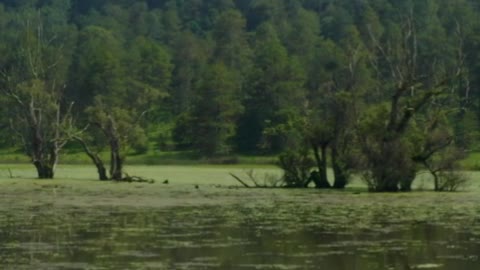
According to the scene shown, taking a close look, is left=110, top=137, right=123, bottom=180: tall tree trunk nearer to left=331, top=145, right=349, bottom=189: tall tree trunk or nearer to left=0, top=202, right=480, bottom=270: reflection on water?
left=331, top=145, right=349, bottom=189: tall tree trunk

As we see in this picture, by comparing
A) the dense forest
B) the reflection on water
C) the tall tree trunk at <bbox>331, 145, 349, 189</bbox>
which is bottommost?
the reflection on water

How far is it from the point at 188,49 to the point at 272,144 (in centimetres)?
4143

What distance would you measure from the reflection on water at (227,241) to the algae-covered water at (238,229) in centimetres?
3

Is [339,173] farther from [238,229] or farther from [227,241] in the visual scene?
[227,241]

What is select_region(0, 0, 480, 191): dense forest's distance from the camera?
51312 millimetres

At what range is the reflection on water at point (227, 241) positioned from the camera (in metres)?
25.2

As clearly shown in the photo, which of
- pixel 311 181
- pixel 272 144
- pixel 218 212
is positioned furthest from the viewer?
pixel 272 144

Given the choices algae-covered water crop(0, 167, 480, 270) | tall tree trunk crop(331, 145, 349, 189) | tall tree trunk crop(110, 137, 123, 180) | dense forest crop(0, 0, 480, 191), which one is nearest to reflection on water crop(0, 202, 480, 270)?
algae-covered water crop(0, 167, 480, 270)

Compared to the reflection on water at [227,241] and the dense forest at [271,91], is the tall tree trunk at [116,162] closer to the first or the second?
the dense forest at [271,91]

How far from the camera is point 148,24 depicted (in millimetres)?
191000

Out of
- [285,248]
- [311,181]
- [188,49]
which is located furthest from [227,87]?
[285,248]

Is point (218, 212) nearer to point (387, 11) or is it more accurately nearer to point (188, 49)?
point (188, 49)

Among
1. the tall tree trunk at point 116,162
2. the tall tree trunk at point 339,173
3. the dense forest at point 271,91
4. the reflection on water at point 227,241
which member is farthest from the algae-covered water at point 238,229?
the tall tree trunk at point 116,162

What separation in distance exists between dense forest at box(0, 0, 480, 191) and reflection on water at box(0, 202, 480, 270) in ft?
44.2
